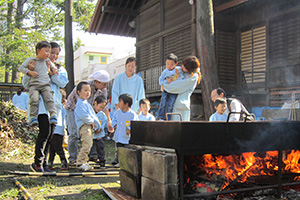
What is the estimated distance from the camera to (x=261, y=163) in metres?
3.57

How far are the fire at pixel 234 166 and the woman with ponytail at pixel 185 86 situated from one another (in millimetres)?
1549

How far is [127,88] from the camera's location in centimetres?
596

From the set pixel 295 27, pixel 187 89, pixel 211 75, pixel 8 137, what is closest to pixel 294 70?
pixel 295 27

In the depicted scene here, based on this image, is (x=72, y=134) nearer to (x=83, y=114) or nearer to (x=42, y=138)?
(x=83, y=114)

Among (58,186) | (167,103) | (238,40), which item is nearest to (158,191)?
(58,186)

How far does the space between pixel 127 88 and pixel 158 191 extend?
3.36 meters

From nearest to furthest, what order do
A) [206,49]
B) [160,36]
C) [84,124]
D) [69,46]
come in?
[84,124], [206,49], [69,46], [160,36]

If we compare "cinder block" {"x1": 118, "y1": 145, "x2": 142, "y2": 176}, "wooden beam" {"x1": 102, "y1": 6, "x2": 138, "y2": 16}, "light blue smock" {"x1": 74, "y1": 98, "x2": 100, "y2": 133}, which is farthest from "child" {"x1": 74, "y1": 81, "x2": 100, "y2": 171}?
"wooden beam" {"x1": 102, "y1": 6, "x2": 138, "y2": 16}

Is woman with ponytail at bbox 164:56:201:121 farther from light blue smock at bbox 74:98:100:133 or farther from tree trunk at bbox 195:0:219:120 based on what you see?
tree trunk at bbox 195:0:219:120

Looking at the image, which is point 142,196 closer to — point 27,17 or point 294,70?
point 294,70

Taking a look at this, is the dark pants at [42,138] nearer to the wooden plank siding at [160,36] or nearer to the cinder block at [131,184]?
the cinder block at [131,184]

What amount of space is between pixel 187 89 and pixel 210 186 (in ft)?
6.71

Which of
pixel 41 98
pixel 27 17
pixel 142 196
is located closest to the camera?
pixel 142 196

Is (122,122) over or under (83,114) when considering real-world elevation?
under
